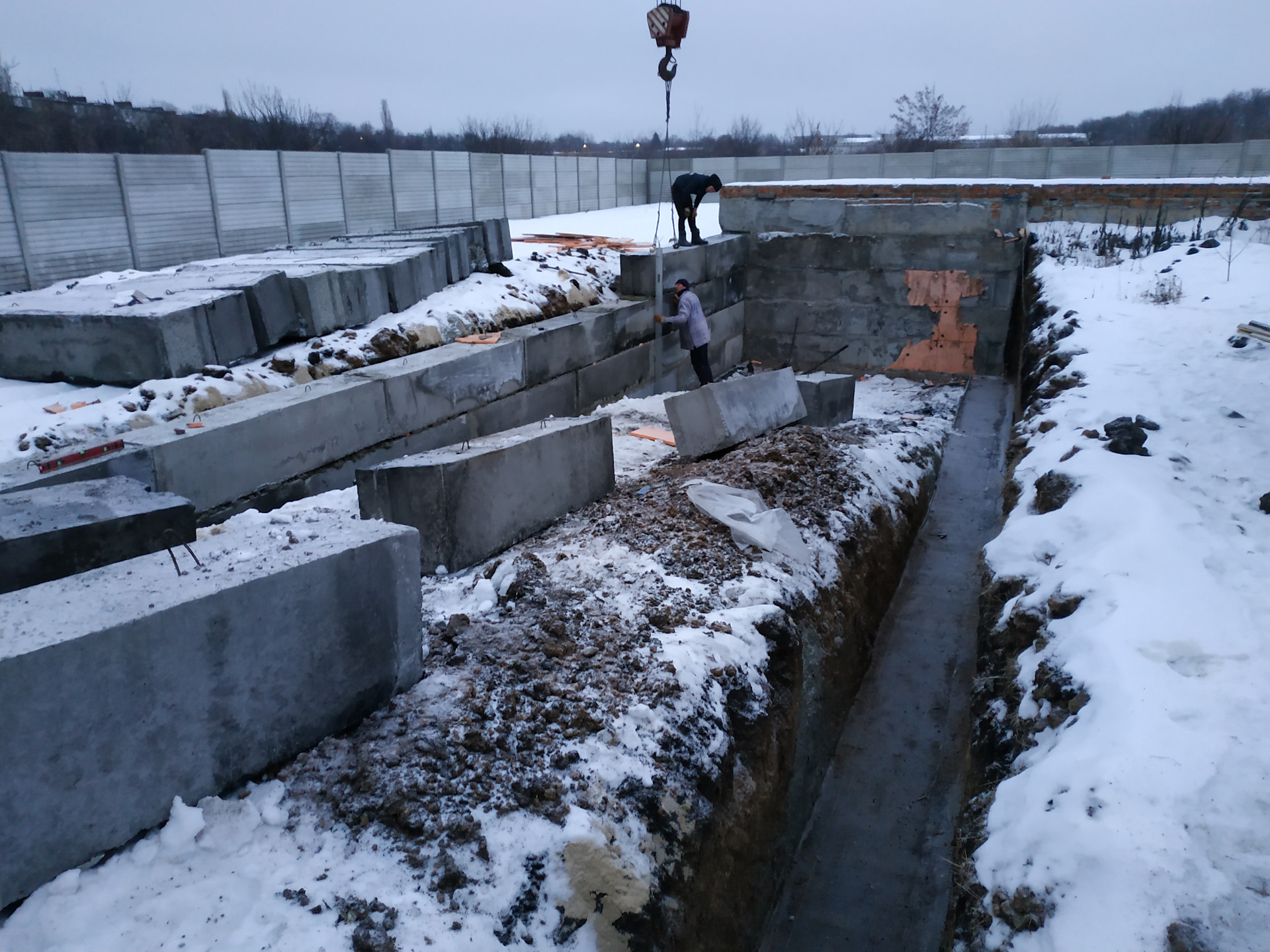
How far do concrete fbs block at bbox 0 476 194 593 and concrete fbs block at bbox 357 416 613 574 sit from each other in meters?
1.52

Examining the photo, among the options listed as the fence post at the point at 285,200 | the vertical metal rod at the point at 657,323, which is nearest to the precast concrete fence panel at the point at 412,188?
the fence post at the point at 285,200

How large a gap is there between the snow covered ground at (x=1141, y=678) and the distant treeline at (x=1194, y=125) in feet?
90.5

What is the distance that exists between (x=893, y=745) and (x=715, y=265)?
8.52 meters

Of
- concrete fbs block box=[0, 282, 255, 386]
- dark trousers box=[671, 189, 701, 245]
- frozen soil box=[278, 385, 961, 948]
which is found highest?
dark trousers box=[671, 189, 701, 245]

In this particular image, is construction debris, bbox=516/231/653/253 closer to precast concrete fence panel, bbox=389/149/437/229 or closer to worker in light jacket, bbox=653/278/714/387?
worker in light jacket, bbox=653/278/714/387

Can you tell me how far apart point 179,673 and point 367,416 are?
412 cm

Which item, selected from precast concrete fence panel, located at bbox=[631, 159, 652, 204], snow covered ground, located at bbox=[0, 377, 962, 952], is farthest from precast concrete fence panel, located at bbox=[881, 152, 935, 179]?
snow covered ground, located at bbox=[0, 377, 962, 952]

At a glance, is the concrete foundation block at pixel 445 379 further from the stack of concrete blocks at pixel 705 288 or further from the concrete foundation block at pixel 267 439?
the stack of concrete blocks at pixel 705 288

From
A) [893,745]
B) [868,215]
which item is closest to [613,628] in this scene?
[893,745]

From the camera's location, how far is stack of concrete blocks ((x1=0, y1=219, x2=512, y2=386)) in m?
5.69

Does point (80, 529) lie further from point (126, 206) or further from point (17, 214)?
point (126, 206)

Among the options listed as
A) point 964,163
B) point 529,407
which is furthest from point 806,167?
point 529,407

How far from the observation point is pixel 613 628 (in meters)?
3.85

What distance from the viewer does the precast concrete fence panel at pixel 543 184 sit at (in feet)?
78.7
